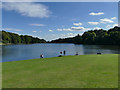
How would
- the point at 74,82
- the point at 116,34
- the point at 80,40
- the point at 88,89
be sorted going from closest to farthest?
the point at 88,89, the point at 74,82, the point at 116,34, the point at 80,40

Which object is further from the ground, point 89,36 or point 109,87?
point 89,36

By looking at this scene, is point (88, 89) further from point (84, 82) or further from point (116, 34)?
point (116, 34)

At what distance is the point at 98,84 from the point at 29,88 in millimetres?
4742

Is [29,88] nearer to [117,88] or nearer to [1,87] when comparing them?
[1,87]

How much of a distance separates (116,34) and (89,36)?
126 ft

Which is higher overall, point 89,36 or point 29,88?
point 89,36

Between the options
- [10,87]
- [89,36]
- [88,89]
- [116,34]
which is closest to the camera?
[88,89]

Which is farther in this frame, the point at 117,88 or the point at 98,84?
the point at 98,84

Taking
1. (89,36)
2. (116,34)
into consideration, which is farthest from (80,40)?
(116,34)

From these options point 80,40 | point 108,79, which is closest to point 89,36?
point 80,40

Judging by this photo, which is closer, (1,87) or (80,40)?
(1,87)

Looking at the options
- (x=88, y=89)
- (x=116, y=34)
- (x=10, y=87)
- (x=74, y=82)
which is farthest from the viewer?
(x=116, y=34)

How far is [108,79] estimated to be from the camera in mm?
8523

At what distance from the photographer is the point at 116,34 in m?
99.1
